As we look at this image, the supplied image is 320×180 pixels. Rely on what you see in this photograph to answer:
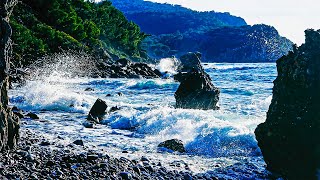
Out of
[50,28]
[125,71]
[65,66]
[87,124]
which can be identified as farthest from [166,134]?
[125,71]

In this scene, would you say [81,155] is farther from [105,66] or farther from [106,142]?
[105,66]

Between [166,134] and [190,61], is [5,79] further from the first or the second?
[190,61]

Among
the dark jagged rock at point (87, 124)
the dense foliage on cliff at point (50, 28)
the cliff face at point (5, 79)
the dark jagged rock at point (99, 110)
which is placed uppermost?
the dense foliage on cliff at point (50, 28)

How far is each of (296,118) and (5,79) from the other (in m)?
5.72

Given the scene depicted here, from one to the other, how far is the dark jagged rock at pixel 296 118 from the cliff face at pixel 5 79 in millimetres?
5263

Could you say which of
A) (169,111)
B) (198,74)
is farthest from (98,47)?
(169,111)

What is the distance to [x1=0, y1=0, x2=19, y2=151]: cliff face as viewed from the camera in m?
6.95

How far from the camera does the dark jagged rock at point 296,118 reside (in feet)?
24.5

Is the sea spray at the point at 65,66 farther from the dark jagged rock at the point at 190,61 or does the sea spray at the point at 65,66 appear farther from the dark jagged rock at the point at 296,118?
the dark jagged rock at the point at 296,118

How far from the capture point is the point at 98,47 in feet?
213

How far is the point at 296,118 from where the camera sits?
25.5 feet

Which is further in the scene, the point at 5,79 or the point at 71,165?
the point at 71,165

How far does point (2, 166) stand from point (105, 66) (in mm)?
46215

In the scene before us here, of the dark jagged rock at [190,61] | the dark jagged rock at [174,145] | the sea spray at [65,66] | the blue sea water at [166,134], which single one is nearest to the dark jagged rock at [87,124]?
the blue sea water at [166,134]
